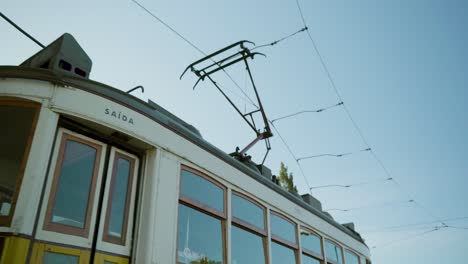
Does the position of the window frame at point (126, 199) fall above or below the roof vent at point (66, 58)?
below

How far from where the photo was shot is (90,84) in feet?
10.0

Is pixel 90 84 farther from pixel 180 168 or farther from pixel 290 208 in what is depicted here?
pixel 290 208

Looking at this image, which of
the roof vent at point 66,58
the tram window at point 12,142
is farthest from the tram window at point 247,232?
the tram window at point 12,142

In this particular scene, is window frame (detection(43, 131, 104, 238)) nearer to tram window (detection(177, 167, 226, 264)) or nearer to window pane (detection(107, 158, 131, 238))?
window pane (detection(107, 158, 131, 238))

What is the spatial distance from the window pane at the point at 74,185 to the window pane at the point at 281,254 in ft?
7.73

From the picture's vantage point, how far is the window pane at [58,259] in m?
2.51

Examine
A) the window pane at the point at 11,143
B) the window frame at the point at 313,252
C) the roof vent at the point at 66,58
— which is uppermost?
the roof vent at the point at 66,58

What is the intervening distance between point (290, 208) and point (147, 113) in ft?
8.25

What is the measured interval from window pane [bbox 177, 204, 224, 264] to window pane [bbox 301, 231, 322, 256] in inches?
74.1

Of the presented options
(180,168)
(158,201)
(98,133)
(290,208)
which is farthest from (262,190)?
(98,133)

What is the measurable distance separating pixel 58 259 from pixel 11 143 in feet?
5.21

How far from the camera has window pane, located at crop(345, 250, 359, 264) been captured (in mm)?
6620

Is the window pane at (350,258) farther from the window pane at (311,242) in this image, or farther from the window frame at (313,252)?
the window pane at (311,242)

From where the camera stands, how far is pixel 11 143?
3650 millimetres
